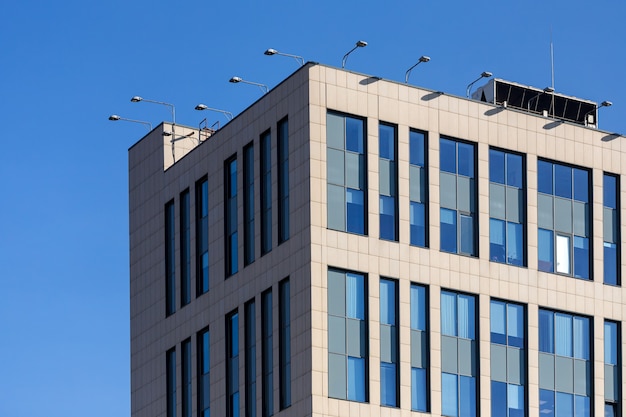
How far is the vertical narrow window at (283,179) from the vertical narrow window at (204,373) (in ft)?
28.4

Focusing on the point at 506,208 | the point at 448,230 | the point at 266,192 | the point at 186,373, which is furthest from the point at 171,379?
the point at 506,208

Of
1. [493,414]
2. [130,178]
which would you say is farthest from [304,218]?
[130,178]

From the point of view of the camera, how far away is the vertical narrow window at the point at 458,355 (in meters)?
99.3

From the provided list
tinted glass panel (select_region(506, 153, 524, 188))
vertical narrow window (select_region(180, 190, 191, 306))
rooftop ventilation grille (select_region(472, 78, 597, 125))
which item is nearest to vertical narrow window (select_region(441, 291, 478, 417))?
tinted glass panel (select_region(506, 153, 524, 188))

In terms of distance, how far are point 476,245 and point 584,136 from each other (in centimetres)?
904

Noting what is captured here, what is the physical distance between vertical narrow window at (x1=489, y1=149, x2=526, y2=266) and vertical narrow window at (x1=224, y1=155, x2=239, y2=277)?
1236 cm

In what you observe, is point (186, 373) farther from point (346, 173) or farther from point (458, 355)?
point (346, 173)

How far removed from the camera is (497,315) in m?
102

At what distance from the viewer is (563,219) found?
105m

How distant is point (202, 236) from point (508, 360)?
16.8 m

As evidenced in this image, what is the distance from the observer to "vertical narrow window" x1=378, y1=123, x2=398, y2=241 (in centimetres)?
9925

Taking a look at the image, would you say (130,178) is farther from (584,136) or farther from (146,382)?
(584,136)

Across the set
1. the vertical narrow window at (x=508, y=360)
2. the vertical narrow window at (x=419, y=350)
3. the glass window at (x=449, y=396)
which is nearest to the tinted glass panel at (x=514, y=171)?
the vertical narrow window at (x=508, y=360)

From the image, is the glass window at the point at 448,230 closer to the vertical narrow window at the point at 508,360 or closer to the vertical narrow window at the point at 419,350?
the vertical narrow window at the point at 419,350
